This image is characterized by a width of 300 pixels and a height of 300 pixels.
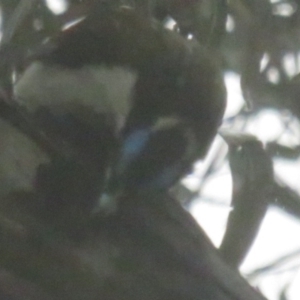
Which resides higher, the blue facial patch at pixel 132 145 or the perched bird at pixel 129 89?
the perched bird at pixel 129 89

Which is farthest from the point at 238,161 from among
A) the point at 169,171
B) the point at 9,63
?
the point at 9,63

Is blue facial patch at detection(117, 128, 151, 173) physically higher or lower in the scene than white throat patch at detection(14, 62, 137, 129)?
lower

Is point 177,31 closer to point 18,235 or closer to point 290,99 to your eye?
point 290,99

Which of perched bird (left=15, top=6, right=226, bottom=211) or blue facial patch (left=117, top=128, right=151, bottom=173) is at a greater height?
perched bird (left=15, top=6, right=226, bottom=211)

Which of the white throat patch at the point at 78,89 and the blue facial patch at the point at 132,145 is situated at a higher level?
the white throat patch at the point at 78,89
